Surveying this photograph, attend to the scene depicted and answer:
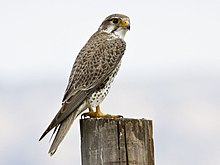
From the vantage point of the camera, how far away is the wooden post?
11.1 meters

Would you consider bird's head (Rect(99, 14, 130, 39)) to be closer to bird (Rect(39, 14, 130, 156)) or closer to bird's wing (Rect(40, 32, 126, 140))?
bird (Rect(39, 14, 130, 156))

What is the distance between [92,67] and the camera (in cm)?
1467

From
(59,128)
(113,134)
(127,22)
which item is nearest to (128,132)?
(113,134)

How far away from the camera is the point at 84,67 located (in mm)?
14594

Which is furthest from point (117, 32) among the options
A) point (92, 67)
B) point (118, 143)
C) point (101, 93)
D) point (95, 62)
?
point (118, 143)

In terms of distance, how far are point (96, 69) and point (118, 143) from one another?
12.2 feet

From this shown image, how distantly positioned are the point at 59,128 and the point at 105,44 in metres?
2.45

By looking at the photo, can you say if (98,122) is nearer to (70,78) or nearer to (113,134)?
(113,134)

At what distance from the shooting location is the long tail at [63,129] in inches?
495

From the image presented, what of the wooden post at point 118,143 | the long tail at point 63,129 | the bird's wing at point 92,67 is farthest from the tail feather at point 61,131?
the wooden post at point 118,143

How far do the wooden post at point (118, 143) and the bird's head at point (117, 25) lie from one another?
429 cm

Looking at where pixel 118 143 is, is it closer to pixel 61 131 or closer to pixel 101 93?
pixel 61 131

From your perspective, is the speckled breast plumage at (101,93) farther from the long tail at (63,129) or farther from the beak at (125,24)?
the beak at (125,24)

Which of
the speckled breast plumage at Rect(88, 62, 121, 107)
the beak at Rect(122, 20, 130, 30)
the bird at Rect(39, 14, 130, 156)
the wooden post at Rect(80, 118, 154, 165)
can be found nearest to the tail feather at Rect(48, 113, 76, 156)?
the bird at Rect(39, 14, 130, 156)
